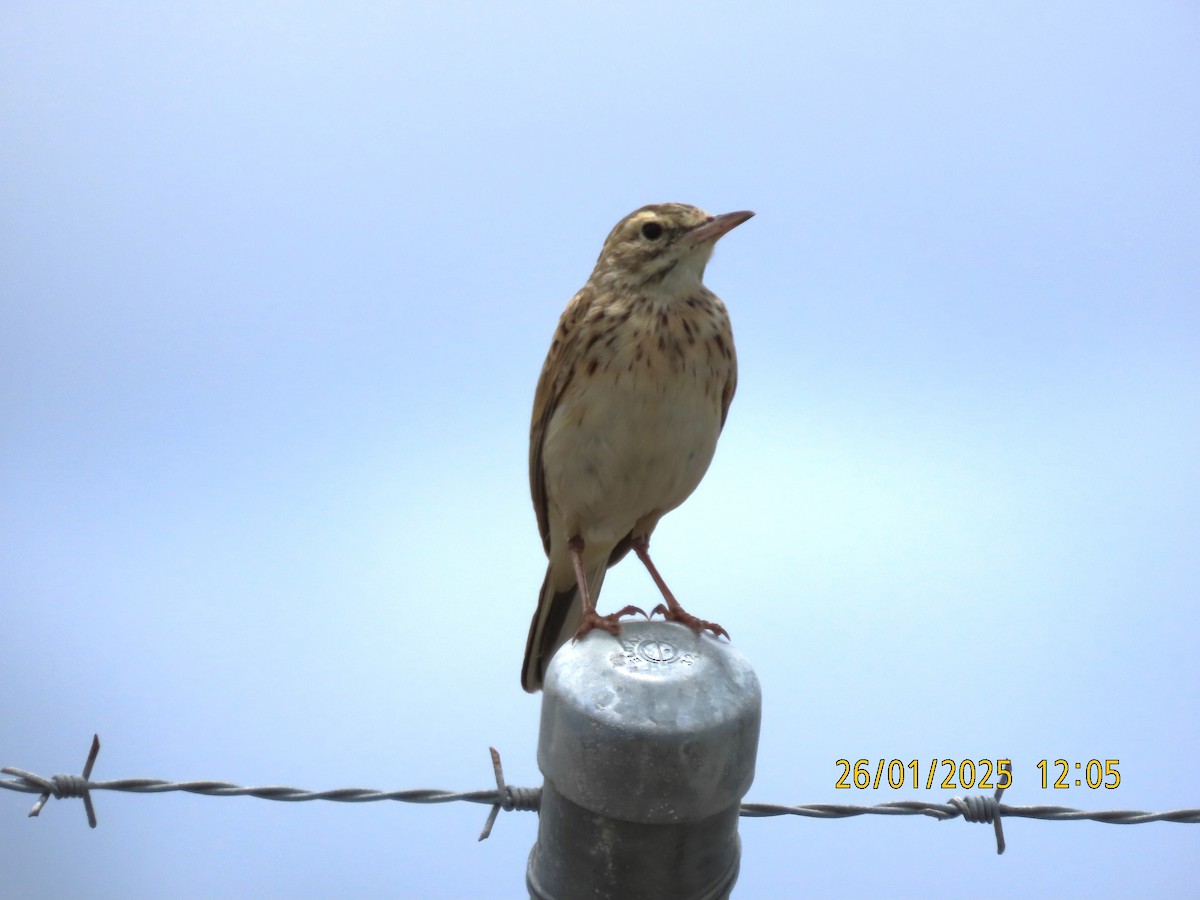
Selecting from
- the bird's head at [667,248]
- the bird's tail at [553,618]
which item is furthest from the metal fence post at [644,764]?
the bird's tail at [553,618]

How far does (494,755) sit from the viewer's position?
7.05ft

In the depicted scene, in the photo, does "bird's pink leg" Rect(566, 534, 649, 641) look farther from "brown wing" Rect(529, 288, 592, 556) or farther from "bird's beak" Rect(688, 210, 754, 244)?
"bird's beak" Rect(688, 210, 754, 244)

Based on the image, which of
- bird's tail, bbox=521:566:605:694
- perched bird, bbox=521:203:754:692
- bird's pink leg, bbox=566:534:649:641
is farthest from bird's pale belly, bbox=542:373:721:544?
bird's tail, bbox=521:566:605:694

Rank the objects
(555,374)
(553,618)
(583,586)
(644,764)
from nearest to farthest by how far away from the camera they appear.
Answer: (644,764)
(555,374)
(583,586)
(553,618)

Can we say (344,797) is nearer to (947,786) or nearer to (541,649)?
(541,649)

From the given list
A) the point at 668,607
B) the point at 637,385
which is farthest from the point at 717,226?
the point at 668,607

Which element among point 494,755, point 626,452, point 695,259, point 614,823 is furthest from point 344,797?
point 695,259

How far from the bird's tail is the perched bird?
1.10 feet

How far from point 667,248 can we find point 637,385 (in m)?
0.49

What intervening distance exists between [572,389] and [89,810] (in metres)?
1.66

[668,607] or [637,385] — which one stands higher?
[637,385]

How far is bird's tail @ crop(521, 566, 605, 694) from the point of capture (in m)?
3.51

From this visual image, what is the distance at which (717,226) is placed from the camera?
296cm

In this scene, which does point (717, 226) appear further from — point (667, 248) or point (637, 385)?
point (637, 385)
